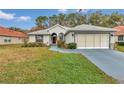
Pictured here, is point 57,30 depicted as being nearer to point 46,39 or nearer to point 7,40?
point 46,39

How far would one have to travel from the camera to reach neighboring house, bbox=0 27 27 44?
29367 millimetres

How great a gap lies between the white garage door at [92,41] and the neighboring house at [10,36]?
1329cm

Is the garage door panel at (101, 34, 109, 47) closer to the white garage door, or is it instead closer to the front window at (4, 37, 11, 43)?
the white garage door

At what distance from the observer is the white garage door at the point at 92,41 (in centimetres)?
2150

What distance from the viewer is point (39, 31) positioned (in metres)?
30.2

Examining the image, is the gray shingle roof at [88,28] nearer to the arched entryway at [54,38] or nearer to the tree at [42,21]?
the tree at [42,21]

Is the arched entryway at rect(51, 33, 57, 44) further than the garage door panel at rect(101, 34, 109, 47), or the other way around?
the arched entryway at rect(51, 33, 57, 44)

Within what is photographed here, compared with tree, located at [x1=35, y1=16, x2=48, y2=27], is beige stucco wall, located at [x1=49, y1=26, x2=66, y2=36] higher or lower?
lower

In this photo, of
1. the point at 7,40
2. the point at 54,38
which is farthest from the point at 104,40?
the point at 7,40

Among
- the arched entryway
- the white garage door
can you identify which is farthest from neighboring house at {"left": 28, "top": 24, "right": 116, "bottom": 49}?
the arched entryway

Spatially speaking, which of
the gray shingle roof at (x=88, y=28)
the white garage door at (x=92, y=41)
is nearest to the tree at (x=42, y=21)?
the gray shingle roof at (x=88, y=28)

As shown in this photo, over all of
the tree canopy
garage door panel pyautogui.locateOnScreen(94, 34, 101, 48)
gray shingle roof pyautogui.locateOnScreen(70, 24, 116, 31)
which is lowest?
garage door panel pyautogui.locateOnScreen(94, 34, 101, 48)

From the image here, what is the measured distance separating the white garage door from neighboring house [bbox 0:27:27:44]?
43.6 ft
